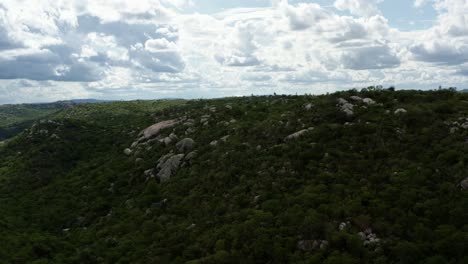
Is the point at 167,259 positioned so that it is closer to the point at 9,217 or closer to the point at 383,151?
the point at 383,151

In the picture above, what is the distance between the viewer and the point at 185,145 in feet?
148

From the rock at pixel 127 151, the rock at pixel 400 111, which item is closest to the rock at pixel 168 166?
the rock at pixel 127 151

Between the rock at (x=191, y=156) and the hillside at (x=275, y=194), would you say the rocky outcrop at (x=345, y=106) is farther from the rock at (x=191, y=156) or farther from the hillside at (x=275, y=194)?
the rock at (x=191, y=156)

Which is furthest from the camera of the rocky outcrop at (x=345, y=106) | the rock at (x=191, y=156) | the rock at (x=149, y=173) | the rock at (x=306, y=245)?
the rock at (x=149, y=173)

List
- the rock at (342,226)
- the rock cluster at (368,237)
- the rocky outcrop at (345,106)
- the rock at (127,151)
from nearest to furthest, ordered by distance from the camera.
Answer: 1. the rock cluster at (368,237)
2. the rock at (342,226)
3. the rocky outcrop at (345,106)
4. the rock at (127,151)

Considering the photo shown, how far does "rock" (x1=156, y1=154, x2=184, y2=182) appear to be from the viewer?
132 feet

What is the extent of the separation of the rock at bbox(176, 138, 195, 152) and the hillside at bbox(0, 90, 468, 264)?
29 centimetres

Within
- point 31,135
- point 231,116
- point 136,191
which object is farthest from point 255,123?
point 31,135

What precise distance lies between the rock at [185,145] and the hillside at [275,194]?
0.94 feet

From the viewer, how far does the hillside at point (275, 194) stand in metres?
21.2

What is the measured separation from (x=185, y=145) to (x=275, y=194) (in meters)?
19.8

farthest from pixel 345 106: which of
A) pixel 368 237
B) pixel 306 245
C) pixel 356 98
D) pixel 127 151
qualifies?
pixel 127 151

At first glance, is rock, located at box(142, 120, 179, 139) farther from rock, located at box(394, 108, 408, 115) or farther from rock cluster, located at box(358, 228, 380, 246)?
rock cluster, located at box(358, 228, 380, 246)

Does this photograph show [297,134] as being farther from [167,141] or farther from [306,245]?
[167,141]
